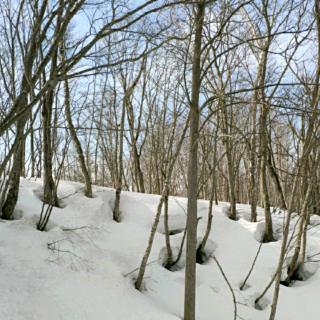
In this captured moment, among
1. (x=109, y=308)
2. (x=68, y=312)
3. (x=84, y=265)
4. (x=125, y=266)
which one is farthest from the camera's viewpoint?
(x=125, y=266)

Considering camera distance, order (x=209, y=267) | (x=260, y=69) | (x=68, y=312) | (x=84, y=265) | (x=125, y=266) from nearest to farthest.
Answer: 1. (x=68, y=312)
2. (x=84, y=265)
3. (x=125, y=266)
4. (x=209, y=267)
5. (x=260, y=69)

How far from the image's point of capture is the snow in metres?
4.46

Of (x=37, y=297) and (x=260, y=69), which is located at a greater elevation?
(x=260, y=69)

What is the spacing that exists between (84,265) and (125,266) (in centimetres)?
65

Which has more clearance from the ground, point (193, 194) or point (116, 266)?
point (193, 194)

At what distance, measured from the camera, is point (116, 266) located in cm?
547

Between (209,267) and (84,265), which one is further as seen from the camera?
(209,267)

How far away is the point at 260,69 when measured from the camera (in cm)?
723

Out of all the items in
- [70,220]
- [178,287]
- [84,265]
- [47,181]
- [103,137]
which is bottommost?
[178,287]

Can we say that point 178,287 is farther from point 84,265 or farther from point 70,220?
point 70,220

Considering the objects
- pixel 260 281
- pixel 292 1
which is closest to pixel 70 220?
pixel 260 281

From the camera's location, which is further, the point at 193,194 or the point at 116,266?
the point at 116,266

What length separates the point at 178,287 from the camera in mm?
5598

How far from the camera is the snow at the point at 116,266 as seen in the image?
4.46 metres
